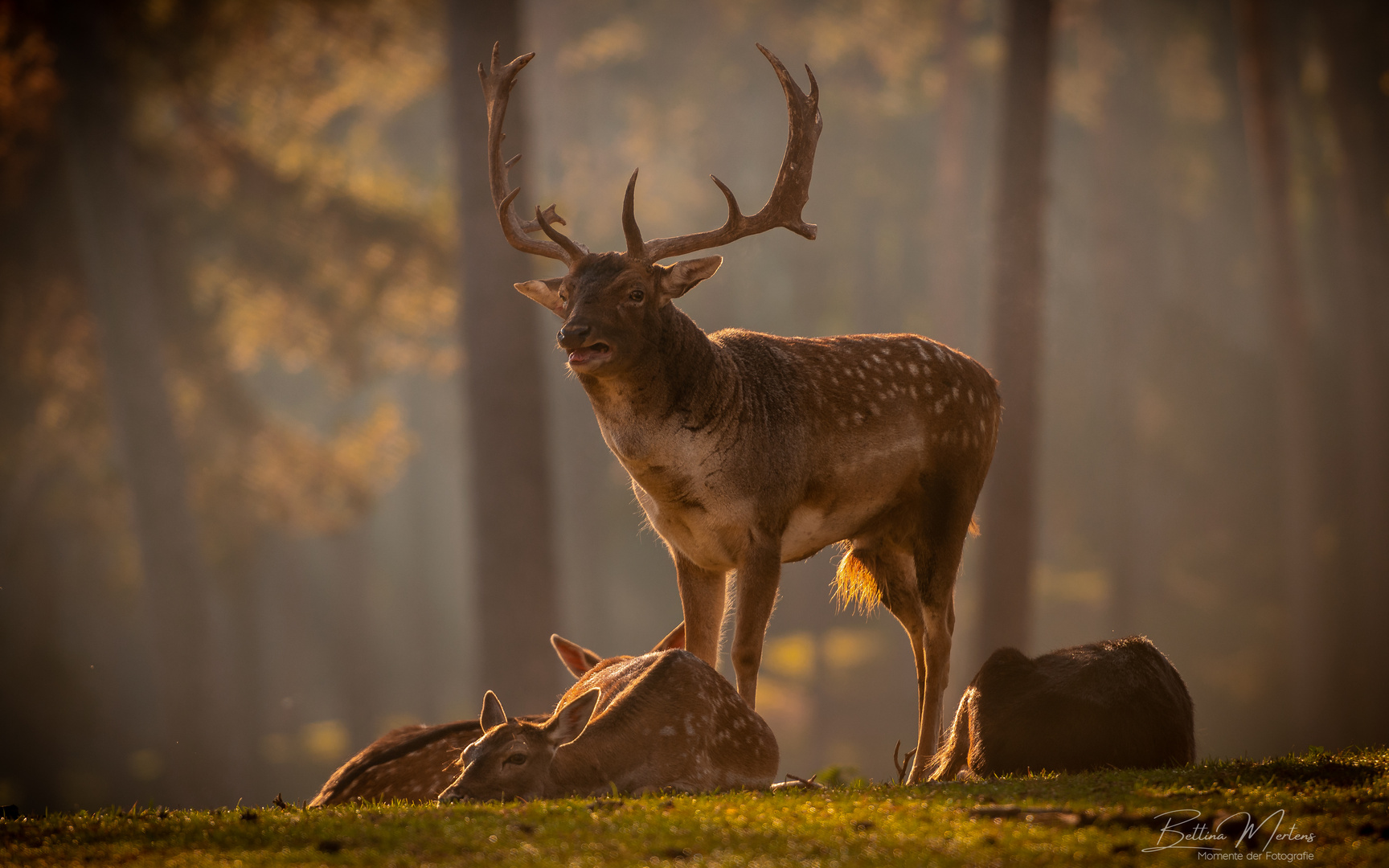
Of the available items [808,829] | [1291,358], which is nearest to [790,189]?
[808,829]

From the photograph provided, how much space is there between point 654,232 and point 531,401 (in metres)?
17.7

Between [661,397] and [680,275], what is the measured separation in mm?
740

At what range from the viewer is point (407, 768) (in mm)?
6926

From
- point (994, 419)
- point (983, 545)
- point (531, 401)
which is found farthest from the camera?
point (983, 545)

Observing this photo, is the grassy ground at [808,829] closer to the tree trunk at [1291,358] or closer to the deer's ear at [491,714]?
the deer's ear at [491,714]

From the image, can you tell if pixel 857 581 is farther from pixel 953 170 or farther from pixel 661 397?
pixel 953 170

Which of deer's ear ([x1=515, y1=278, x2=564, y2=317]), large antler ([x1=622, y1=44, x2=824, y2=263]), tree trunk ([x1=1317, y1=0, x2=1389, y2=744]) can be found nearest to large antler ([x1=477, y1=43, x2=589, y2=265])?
deer's ear ([x1=515, y1=278, x2=564, y2=317])

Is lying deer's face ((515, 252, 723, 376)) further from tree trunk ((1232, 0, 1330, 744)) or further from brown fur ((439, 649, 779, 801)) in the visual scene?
tree trunk ((1232, 0, 1330, 744))

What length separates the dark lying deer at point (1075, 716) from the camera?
6398 millimetres

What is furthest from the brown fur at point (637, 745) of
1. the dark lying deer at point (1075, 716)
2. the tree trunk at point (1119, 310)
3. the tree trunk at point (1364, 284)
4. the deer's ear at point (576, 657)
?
the tree trunk at point (1364, 284)

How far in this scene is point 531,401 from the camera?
12555mm

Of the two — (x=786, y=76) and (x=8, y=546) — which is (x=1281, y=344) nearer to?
(x=786, y=76)

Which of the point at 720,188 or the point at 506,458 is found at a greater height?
the point at 720,188

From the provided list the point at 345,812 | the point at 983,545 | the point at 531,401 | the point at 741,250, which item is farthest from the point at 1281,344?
the point at 345,812
